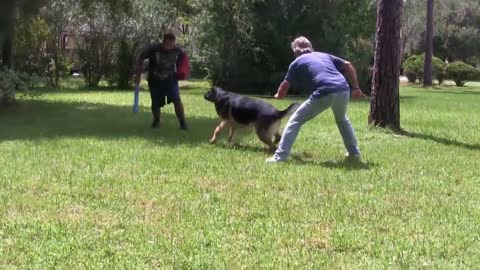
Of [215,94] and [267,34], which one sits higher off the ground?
[267,34]

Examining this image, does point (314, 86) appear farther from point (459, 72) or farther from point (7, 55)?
point (459, 72)

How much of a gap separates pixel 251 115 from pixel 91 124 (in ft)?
15.2

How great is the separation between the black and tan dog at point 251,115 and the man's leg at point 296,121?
13.8 inches

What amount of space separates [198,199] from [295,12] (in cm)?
2140

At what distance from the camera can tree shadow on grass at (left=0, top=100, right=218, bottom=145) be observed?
11.2 meters

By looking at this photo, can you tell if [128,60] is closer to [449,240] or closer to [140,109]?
[140,109]

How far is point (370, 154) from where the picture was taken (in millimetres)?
9773

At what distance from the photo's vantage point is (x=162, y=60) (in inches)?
454

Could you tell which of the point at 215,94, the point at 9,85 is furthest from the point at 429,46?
the point at 215,94

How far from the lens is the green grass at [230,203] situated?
4.71 metres

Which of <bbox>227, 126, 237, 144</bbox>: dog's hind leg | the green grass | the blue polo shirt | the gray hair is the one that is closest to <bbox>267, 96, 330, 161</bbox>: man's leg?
the blue polo shirt

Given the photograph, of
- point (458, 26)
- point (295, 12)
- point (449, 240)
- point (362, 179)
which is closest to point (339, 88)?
point (362, 179)

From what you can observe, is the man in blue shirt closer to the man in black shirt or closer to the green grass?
the green grass

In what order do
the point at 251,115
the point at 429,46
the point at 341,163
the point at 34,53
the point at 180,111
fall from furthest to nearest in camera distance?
the point at 429,46, the point at 34,53, the point at 180,111, the point at 251,115, the point at 341,163
